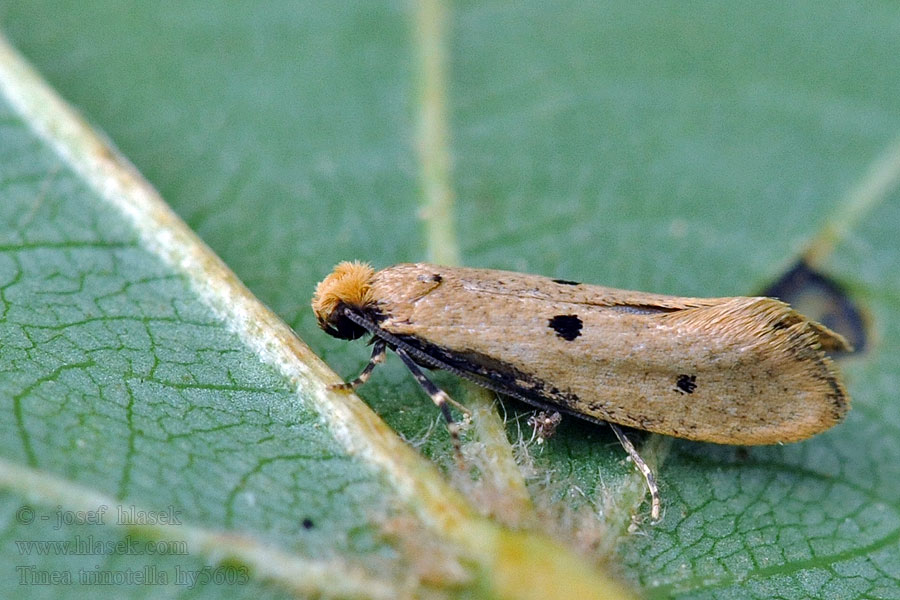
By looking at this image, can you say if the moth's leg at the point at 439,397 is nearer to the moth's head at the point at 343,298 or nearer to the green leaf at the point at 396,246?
the green leaf at the point at 396,246

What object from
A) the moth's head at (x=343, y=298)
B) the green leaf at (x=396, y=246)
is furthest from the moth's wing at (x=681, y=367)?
the moth's head at (x=343, y=298)

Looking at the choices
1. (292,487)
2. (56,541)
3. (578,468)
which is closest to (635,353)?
(578,468)

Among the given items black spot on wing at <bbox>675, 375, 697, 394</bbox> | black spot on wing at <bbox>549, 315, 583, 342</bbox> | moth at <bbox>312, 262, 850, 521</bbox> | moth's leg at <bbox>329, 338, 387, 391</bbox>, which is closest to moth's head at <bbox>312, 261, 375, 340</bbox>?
moth at <bbox>312, 262, 850, 521</bbox>

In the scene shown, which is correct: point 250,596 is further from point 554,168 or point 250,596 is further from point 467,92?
point 467,92

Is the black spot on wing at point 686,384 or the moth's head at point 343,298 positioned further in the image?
the moth's head at point 343,298

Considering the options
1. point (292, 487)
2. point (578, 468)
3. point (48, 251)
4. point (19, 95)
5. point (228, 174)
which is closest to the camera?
point (292, 487)

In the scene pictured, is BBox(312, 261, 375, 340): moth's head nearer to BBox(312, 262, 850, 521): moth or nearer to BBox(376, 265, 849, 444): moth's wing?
BBox(312, 262, 850, 521): moth
